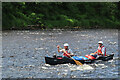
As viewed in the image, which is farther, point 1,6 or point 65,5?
point 65,5

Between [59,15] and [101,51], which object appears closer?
[101,51]

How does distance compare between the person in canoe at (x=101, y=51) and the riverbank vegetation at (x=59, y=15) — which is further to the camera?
the riverbank vegetation at (x=59, y=15)

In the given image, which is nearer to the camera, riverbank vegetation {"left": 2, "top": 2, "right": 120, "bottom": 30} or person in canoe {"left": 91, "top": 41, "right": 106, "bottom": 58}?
person in canoe {"left": 91, "top": 41, "right": 106, "bottom": 58}

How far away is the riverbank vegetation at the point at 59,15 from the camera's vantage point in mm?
69688

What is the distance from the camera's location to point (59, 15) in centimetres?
8012

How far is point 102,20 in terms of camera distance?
277 ft

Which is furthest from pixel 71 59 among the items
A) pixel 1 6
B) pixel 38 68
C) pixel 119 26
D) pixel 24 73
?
pixel 119 26

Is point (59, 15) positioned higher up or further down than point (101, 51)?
higher up

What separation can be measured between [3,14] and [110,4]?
39925 mm

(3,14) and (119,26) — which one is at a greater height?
(3,14)

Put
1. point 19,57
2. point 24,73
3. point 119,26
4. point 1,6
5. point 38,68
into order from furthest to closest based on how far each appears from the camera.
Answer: point 119,26, point 1,6, point 19,57, point 38,68, point 24,73

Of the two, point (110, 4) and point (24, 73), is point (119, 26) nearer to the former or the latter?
point (110, 4)

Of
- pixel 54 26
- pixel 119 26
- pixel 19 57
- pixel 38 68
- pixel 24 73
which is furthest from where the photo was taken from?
pixel 119 26

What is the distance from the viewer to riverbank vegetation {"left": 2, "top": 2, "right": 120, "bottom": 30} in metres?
69.7
